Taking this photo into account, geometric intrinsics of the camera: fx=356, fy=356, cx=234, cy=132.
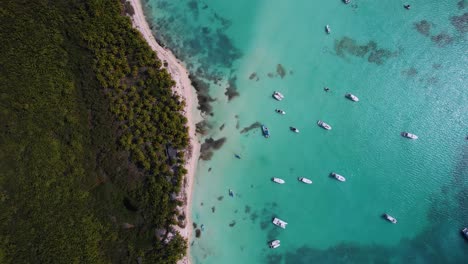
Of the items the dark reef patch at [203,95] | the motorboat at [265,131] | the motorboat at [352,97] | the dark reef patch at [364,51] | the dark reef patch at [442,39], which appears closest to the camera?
the dark reef patch at [203,95]

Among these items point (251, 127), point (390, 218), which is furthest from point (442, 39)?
point (251, 127)

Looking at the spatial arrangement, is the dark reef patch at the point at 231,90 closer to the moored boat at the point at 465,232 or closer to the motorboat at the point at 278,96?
the motorboat at the point at 278,96

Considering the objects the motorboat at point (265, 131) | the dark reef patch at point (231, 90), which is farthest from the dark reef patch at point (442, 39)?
the dark reef patch at point (231, 90)

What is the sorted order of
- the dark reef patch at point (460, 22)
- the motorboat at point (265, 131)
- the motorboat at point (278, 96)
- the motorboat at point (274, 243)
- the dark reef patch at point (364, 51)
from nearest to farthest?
the motorboat at point (274, 243)
the motorboat at point (265, 131)
the motorboat at point (278, 96)
the dark reef patch at point (364, 51)
the dark reef patch at point (460, 22)

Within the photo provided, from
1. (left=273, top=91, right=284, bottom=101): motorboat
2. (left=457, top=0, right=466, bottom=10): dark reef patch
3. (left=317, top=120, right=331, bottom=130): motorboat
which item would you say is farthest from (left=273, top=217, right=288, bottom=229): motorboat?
(left=457, top=0, right=466, bottom=10): dark reef patch

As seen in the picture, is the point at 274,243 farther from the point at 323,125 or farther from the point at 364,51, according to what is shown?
the point at 364,51

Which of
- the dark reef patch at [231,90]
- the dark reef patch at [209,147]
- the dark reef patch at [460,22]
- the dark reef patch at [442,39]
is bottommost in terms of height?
the dark reef patch at [209,147]

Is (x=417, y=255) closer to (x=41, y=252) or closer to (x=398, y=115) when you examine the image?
(x=398, y=115)
